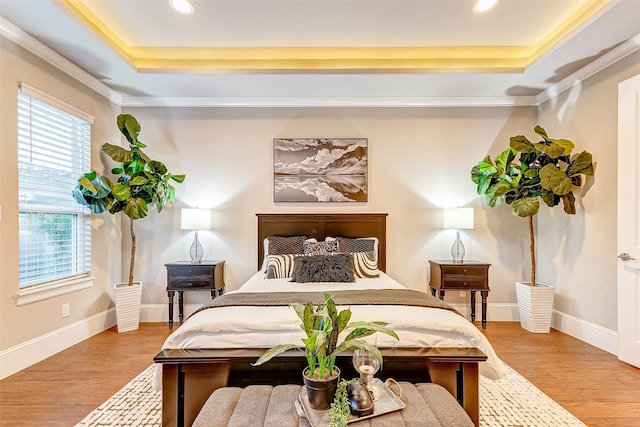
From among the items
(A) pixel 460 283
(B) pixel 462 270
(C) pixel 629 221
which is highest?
(C) pixel 629 221

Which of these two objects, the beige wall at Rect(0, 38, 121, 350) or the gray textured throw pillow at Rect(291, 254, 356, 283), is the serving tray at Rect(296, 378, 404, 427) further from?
the beige wall at Rect(0, 38, 121, 350)

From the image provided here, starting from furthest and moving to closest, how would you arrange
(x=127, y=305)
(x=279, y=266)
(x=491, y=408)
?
(x=127, y=305), (x=279, y=266), (x=491, y=408)

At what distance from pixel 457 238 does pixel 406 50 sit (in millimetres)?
2193

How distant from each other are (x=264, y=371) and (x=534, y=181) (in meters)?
3.34

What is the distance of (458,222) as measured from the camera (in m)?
3.96

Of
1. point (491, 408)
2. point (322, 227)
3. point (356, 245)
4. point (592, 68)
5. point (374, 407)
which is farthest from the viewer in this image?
point (322, 227)

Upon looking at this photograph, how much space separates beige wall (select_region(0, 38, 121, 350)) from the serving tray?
2.64 metres

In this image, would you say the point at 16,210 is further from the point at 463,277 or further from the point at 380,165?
the point at 463,277

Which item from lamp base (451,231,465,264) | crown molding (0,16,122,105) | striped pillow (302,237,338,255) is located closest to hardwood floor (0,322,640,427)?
lamp base (451,231,465,264)

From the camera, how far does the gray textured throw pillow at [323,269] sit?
10.6 ft

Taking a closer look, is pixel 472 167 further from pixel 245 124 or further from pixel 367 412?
pixel 367 412

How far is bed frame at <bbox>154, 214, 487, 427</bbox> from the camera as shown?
185 centimetres

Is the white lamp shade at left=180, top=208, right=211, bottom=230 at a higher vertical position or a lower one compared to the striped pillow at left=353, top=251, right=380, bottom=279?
higher

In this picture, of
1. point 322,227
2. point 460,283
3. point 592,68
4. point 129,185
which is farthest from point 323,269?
point 592,68
